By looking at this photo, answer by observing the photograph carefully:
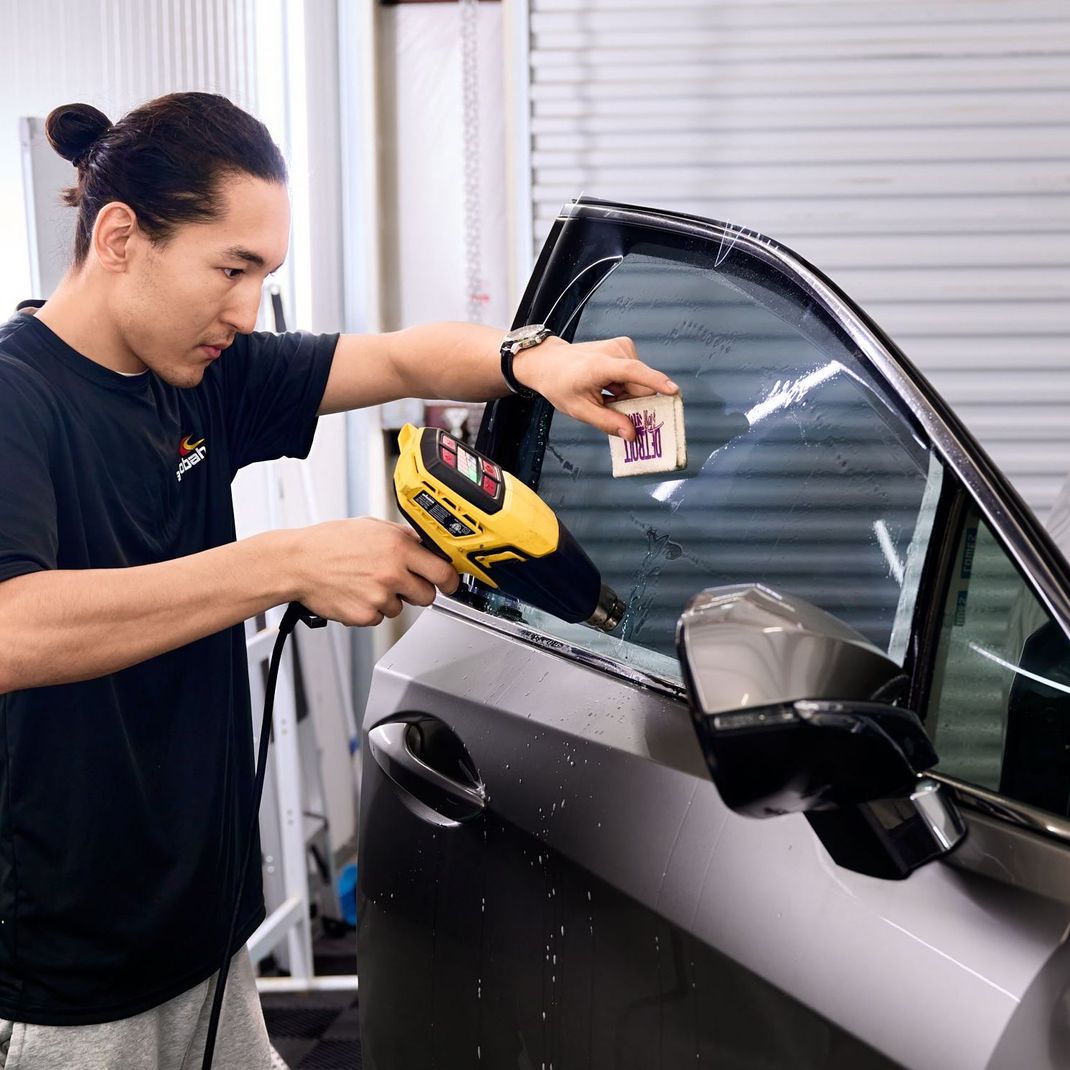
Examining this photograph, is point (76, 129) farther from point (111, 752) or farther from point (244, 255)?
point (111, 752)

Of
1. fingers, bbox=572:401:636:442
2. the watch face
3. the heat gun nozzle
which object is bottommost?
the heat gun nozzle

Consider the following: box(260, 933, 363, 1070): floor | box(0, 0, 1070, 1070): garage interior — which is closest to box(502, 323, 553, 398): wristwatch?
box(260, 933, 363, 1070): floor

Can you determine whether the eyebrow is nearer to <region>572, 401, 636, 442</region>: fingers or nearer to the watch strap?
the watch strap

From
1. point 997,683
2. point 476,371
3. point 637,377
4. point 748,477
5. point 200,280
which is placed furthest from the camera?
point 476,371

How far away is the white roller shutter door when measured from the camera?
3.64 meters

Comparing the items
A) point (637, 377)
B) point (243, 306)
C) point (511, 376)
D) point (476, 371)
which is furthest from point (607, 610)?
point (243, 306)

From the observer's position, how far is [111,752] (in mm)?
1490

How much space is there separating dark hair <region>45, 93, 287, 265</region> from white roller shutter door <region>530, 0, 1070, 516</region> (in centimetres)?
228

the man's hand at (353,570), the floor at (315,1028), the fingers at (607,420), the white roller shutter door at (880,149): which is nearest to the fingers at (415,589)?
the man's hand at (353,570)

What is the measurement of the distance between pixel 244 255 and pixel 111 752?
0.64 metres

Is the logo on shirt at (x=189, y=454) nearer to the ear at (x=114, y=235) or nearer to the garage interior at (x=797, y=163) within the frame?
the ear at (x=114, y=235)

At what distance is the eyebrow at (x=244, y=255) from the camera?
5.00ft

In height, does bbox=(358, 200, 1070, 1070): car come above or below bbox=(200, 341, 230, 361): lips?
below

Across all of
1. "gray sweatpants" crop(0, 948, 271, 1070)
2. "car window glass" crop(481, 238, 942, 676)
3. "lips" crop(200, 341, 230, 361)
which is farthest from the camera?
"lips" crop(200, 341, 230, 361)
